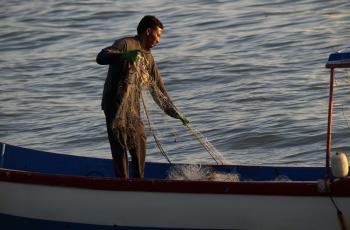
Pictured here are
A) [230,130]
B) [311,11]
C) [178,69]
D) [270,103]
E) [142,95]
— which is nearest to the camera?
[142,95]

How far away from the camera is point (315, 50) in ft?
62.6

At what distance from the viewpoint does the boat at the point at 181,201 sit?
28.3 feet

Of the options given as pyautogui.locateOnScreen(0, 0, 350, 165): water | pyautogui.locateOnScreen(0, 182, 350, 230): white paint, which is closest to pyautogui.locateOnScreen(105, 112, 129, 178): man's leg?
pyautogui.locateOnScreen(0, 182, 350, 230): white paint

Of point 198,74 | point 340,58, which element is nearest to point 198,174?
point 340,58

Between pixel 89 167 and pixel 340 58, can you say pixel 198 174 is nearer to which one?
pixel 89 167

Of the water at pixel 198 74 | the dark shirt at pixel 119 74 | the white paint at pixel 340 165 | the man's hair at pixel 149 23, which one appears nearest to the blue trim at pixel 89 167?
the dark shirt at pixel 119 74

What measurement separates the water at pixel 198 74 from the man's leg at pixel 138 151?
348 centimetres

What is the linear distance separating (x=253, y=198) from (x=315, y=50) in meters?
10.6

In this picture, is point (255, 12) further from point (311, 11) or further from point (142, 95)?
point (142, 95)

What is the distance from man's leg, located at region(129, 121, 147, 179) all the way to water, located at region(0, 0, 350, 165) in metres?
3.48

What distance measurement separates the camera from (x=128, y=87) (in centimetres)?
923

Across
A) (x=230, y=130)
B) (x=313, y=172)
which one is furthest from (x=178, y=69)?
(x=313, y=172)

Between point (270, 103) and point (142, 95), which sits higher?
point (142, 95)

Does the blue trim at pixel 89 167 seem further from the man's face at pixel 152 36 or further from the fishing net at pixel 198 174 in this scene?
the man's face at pixel 152 36
